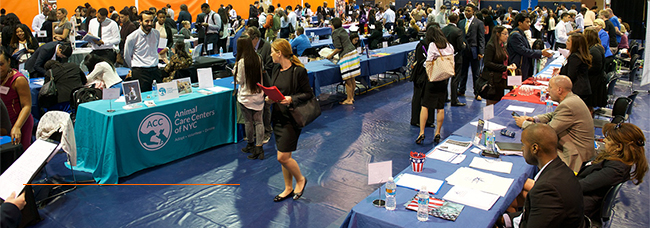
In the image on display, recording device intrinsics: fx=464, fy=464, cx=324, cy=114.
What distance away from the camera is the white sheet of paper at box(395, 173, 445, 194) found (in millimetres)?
2795

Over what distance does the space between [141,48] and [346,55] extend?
2.95 meters

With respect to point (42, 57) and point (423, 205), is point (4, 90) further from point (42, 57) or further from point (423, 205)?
point (423, 205)

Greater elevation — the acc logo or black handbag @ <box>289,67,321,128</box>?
black handbag @ <box>289,67,321,128</box>

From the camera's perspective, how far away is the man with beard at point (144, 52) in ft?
Result: 18.4

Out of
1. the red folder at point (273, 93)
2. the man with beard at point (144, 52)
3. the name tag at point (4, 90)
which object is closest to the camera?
the red folder at point (273, 93)

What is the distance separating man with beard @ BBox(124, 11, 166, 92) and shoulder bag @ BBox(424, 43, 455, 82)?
3.36m

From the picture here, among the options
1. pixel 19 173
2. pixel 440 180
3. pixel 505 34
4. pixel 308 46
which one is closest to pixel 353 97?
pixel 308 46

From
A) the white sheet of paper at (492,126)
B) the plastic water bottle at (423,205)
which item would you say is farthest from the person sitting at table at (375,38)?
the plastic water bottle at (423,205)

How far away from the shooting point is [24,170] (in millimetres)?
2100

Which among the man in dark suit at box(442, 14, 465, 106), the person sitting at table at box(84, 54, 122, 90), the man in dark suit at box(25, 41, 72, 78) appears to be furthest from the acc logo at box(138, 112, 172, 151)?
the man in dark suit at box(442, 14, 465, 106)

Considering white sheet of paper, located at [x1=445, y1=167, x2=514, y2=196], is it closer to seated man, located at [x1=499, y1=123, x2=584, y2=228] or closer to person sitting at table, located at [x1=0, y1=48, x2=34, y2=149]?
seated man, located at [x1=499, y1=123, x2=584, y2=228]

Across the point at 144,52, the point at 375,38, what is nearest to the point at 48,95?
the point at 144,52

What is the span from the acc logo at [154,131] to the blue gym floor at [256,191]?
257 mm

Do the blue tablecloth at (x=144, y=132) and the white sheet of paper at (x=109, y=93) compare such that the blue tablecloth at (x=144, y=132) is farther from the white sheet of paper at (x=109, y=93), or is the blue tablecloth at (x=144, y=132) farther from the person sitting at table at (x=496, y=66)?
the person sitting at table at (x=496, y=66)
